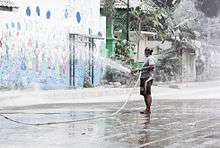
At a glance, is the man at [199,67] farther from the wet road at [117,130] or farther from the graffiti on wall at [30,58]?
the wet road at [117,130]

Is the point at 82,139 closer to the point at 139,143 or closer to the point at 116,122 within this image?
the point at 139,143

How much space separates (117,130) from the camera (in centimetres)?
1178

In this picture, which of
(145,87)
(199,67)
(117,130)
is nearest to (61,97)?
(145,87)

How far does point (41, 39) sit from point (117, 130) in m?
15.4

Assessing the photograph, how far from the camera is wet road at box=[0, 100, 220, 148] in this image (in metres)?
9.89

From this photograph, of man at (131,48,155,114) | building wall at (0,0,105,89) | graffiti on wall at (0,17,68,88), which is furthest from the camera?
building wall at (0,0,105,89)

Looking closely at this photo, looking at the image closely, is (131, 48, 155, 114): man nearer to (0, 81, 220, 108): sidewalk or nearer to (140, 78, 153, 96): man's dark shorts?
(140, 78, 153, 96): man's dark shorts

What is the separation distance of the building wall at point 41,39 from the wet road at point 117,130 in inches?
350

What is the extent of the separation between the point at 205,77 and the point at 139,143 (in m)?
39.6

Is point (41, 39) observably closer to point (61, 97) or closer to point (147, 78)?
point (61, 97)

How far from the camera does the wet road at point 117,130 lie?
989 centimetres

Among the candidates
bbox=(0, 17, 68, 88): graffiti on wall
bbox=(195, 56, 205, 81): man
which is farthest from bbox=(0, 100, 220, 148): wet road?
bbox=(195, 56, 205, 81): man

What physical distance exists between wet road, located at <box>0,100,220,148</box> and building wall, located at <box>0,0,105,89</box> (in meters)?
8.88

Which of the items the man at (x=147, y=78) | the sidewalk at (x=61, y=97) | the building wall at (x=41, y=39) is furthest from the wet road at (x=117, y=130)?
the building wall at (x=41, y=39)
